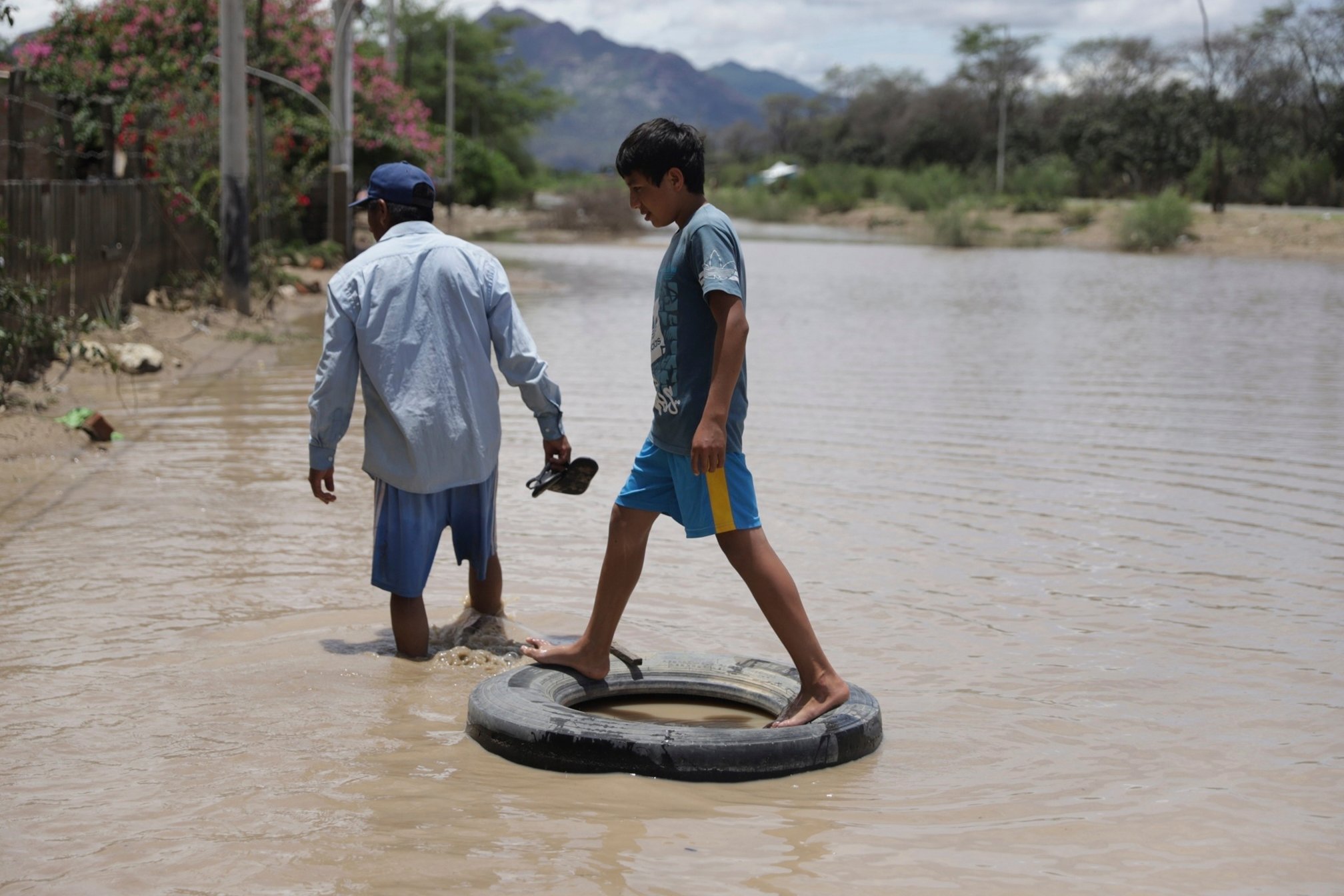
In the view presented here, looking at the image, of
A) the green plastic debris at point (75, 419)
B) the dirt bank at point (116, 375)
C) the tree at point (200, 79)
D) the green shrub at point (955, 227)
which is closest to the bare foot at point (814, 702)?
the dirt bank at point (116, 375)

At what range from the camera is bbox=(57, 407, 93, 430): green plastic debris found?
9.33 metres

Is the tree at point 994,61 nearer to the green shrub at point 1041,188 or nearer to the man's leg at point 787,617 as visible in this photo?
the green shrub at point 1041,188

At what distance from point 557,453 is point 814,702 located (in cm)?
127

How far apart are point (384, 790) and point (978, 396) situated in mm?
9379

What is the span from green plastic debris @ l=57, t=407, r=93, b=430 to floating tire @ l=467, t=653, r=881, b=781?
18.3 ft

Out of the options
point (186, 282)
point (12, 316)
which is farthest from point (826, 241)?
point (12, 316)

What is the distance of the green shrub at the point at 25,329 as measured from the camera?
9.95 m

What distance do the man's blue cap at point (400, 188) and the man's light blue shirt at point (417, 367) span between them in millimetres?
178

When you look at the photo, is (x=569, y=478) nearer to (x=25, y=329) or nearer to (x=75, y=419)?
(x=75, y=419)

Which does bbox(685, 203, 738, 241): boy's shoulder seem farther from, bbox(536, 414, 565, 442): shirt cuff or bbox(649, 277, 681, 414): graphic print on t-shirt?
bbox(536, 414, 565, 442): shirt cuff

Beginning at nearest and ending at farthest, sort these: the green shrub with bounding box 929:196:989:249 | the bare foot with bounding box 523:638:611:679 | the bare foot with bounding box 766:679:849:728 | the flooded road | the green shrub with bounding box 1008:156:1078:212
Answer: the flooded road < the bare foot with bounding box 766:679:849:728 < the bare foot with bounding box 523:638:611:679 < the green shrub with bounding box 929:196:989:249 < the green shrub with bounding box 1008:156:1078:212

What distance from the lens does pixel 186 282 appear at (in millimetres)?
17094

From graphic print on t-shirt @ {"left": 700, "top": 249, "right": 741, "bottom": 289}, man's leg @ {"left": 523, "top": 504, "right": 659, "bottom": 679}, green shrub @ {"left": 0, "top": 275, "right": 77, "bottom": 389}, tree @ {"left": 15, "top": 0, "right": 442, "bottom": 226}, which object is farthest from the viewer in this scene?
tree @ {"left": 15, "top": 0, "right": 442, "bottom": 226}

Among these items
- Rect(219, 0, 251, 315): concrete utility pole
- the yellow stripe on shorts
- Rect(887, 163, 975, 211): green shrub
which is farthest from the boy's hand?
Rect(887, 163, 975, 211): green shrub
